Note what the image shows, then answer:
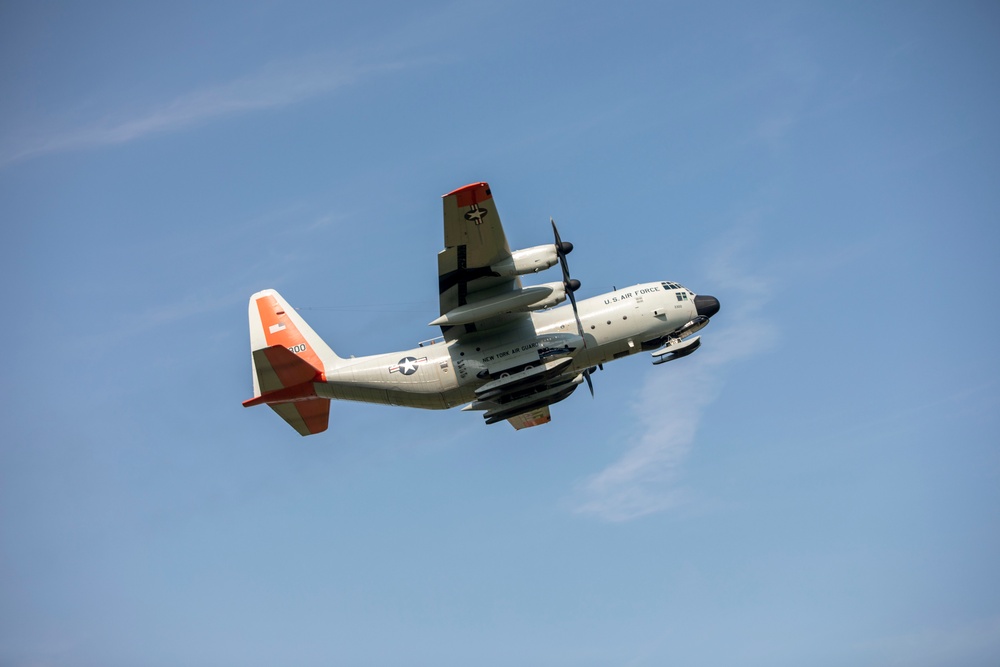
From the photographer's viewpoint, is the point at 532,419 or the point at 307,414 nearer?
the point at 307,414

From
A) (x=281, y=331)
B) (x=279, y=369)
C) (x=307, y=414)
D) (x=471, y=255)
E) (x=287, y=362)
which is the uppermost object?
(x=281, y=331)

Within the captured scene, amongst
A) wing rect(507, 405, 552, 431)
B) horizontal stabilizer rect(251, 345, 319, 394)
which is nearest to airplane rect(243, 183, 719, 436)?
horizontal stabilizer rect(251, 345, 319, 394)

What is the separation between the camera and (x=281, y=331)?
3472 cm

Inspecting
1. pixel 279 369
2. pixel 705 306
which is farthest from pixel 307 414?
pixel 705 306

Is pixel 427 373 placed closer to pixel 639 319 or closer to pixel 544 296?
pixel 544 296

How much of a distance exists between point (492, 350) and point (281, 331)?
25.4 feet

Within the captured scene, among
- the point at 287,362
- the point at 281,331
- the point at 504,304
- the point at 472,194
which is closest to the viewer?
the point at 472,194

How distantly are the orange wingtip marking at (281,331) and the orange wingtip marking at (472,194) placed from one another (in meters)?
8.55

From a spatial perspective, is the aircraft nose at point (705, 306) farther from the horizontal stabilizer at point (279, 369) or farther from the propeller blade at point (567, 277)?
the horizontal stabilizer at point (279, 369)

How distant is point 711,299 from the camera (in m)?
35.1

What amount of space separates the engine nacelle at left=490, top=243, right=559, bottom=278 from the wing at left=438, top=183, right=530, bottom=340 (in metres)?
0.20

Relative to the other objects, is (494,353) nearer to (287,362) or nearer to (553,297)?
(553,297)

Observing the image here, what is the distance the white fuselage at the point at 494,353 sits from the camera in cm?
3303

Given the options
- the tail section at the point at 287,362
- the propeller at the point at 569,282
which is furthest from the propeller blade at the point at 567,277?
the tail section at the point at 287,362
